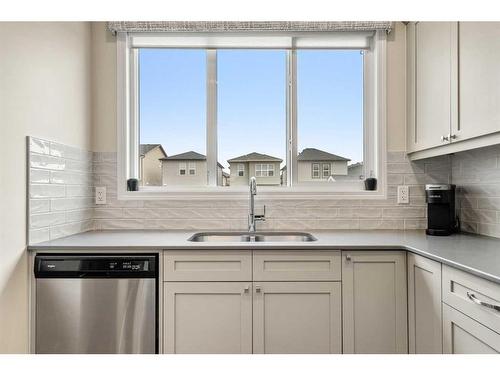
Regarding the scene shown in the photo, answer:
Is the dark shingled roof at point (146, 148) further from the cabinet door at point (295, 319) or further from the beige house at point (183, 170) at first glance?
the cabinet door at point (295, 319)

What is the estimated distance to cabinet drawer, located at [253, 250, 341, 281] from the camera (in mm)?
1734

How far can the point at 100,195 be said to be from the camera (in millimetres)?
2357

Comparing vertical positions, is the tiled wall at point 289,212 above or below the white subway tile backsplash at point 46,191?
below

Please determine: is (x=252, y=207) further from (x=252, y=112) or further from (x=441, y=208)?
(x=441, y=208)

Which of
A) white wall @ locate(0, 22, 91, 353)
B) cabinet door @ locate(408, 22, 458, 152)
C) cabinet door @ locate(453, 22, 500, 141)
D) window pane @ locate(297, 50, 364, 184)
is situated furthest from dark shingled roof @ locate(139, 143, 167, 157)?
cabinet door @ locate(453, 22, 500, 141)

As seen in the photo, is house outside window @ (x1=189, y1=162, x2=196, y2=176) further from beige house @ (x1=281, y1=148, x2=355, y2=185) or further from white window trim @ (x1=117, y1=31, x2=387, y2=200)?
beige house @ (x1=281, y1=148, x2=355, y2=185)

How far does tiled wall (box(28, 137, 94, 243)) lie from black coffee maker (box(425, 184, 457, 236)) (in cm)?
221

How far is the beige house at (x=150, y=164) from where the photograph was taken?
8.22ft

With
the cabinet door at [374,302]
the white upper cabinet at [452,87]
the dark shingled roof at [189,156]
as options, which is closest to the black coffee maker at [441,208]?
the white upper cabinet at [452,87]

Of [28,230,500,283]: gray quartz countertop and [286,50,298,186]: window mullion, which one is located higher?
[286,50,298,186]: window mullion

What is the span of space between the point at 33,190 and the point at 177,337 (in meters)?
1.05

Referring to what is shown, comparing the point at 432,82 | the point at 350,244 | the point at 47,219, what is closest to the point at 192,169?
the point at 47,219

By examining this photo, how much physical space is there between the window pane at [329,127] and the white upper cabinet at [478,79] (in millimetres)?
824


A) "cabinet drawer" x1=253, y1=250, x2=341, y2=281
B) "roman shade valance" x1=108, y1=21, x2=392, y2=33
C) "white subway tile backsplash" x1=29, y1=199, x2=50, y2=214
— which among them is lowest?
"cabinet drawer" x1=253, y1=250, x2=341, y2=281
